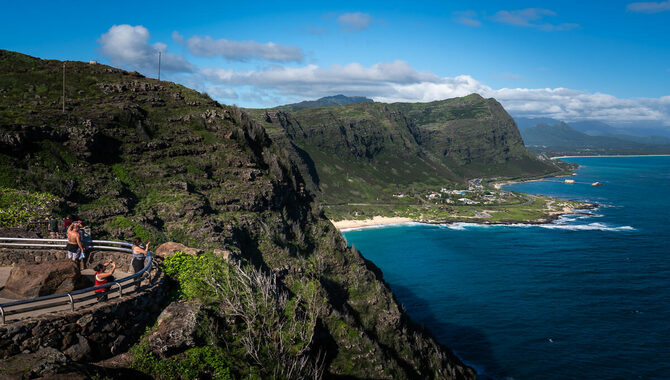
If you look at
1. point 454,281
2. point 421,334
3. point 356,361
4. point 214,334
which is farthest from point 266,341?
point 454,281

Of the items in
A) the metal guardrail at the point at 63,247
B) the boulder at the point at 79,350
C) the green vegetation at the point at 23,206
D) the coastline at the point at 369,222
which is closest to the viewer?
the boulder at the point at 79,350

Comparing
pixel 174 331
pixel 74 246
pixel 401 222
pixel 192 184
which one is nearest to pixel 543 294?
pixel 192 184

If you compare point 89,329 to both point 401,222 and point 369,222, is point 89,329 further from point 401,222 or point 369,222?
point 401,222

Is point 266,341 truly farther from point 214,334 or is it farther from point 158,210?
point 158,210

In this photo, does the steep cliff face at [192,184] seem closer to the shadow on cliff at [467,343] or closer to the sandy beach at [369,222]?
the shadow on cliff at [467,343]

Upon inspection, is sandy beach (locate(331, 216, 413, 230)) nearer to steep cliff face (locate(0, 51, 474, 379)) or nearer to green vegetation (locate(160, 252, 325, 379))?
steep cliff face (locate(0, 51, 474, 379))

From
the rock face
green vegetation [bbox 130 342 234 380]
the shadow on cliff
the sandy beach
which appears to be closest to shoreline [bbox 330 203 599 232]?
the sandy beach

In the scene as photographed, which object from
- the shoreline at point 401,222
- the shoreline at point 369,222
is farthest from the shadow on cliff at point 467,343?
the shoreline at point 369,222
